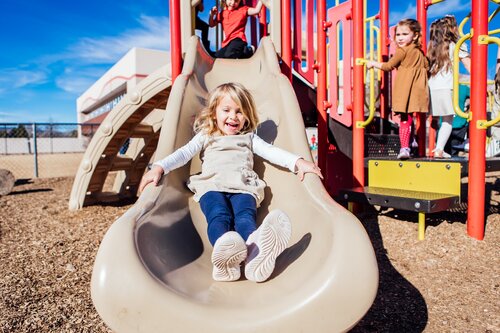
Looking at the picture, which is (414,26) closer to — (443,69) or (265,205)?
(443,69)

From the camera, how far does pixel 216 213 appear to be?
1807 millimetres

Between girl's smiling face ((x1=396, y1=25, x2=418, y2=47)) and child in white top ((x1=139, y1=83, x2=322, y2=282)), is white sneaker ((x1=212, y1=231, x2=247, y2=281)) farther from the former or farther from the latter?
girl's smiling face ((x1=396, y1=25, x2=418, y2=47))

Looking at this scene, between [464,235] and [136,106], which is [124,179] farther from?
[464,235]

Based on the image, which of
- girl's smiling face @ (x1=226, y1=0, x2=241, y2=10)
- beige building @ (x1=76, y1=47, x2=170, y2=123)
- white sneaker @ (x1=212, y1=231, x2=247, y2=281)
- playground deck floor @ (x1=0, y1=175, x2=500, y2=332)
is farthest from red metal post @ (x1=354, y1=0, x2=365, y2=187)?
beige building @ (x1=76, y1=47, x2=170, y2=123)

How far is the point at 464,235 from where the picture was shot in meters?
2.82

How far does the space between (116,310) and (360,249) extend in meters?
0.86

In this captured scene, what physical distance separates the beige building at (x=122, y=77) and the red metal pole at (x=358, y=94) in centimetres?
1670

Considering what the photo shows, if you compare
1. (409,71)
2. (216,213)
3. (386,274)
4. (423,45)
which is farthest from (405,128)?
(216,213)

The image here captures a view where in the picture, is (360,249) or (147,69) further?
(147,69)

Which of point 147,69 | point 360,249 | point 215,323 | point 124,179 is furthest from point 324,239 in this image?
point 147,69

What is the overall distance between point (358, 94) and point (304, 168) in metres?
1.49

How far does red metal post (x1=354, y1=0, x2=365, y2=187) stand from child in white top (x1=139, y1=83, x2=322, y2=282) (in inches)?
47.1

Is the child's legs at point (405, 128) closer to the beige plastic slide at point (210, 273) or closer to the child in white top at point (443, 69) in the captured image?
the child in white top at point (443, 69)

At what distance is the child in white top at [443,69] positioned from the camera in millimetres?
3643
